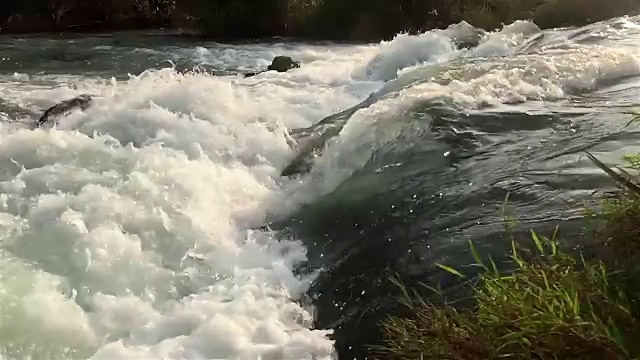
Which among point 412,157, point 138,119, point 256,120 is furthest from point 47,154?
point 412,157

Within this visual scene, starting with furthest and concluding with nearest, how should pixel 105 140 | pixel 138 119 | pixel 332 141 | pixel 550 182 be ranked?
1. pixel 138 119
2. pixel 105 140
3. pixel 332 141
4. pixel 550 182

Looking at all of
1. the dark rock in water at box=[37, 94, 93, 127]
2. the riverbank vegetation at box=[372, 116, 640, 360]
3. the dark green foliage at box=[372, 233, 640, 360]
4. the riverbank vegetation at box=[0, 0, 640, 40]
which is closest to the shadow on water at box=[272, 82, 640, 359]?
the riverbank vegetation at box=[372, 116, 640, 360]

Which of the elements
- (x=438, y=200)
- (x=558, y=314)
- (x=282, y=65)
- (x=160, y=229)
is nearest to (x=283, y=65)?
(x=282, y=65)

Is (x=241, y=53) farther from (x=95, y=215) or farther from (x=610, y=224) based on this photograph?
(x=610, y=224)

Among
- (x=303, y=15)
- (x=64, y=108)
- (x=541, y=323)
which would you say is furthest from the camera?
(x=303, y=15)

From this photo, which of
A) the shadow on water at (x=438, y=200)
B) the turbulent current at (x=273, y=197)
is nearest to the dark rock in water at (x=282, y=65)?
the turbulent current at (x=273, y=197)

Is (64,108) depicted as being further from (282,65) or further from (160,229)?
(282,65)

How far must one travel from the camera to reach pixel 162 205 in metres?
5.98

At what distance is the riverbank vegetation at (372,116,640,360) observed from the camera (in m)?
2.43

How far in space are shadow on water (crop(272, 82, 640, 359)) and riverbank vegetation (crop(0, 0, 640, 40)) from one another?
10.8m

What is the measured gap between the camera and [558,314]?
250cm

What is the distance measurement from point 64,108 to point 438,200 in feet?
19.4

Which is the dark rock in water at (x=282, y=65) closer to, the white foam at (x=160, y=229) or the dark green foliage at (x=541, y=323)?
the white foam at (x=160, y=229)

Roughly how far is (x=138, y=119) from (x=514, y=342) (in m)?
6.45
